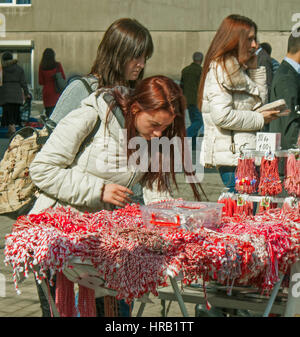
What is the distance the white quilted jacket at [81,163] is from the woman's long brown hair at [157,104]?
0.07 meters

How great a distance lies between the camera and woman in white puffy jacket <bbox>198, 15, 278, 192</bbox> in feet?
12.8

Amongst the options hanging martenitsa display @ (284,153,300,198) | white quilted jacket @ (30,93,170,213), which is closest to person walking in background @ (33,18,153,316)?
white quilted jacket @ (30,93,170,213)

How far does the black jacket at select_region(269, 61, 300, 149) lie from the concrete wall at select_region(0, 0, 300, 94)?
14872mm

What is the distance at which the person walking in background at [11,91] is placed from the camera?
41.8 feet

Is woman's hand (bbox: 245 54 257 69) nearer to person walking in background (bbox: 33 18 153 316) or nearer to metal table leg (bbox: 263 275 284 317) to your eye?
person walking in background (bbox: 33 18 153 316)

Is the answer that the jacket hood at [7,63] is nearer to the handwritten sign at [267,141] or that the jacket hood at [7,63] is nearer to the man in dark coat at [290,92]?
the man in dark coat at [290,92]

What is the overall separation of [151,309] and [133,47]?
5.78 ft

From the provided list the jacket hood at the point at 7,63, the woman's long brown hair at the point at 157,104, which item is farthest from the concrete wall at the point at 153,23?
the woman's long brown hair at the point at 157,104

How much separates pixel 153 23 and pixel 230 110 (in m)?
16.7

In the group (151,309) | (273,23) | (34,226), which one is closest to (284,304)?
(34,226)

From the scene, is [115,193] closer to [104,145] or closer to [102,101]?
[104,145]

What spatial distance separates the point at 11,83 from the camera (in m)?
12.7

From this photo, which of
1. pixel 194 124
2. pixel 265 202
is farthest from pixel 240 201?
pixel 194 124

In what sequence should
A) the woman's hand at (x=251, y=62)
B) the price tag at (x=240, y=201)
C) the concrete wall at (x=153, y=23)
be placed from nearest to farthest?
the price tag at (x=240, y=201) < the woman's hand at (x=251, y=62) < the concrete wall at (x=153, y=23)
